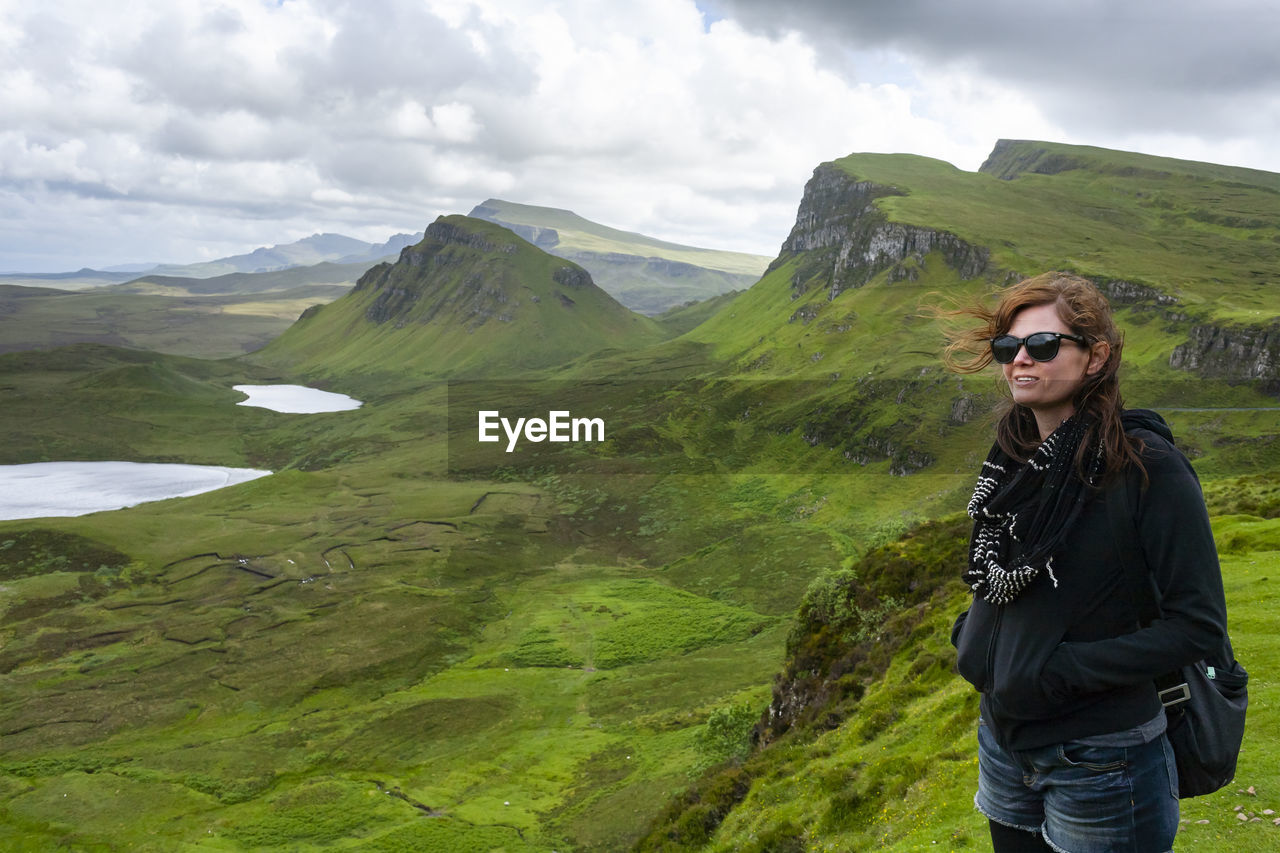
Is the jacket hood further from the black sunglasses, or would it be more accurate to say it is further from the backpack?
the black sunglasses

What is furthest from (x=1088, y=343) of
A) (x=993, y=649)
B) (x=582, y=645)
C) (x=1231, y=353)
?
(x=1231, y=353)

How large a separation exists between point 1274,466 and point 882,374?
311 feet

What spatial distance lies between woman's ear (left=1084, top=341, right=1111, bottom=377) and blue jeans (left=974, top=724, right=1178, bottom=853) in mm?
2964

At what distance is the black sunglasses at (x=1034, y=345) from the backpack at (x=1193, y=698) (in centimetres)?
81

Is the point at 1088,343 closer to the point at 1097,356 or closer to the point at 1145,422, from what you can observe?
the point at 1097,356

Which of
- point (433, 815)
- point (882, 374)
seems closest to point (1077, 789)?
point (433, 815)

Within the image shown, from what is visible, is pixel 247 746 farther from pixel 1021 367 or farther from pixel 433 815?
pixel 1021 367

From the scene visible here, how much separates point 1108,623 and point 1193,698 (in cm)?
84

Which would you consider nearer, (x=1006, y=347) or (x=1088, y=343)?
(x=1088, y=343)

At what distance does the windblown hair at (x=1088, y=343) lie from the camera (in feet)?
18.7

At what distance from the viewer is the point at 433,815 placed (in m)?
62.4

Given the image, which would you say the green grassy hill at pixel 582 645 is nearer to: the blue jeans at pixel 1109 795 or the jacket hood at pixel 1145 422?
the jacket hood at pixel 1145 422

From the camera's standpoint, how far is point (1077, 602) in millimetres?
5758

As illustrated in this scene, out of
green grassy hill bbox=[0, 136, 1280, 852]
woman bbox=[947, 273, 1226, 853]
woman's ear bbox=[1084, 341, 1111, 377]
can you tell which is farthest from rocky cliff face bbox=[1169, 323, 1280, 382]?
woman bbox=[947, 273, 1226, 853]
